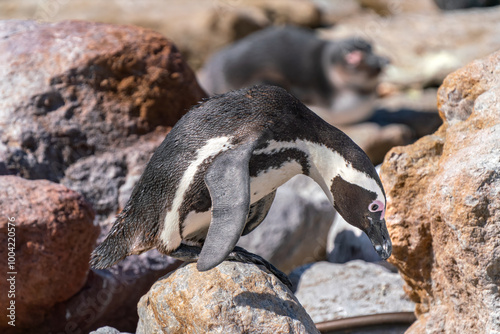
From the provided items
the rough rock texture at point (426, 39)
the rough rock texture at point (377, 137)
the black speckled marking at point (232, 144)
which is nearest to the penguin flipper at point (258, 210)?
the black speckled marking at point (232, 144)

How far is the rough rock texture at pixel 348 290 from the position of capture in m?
3.02

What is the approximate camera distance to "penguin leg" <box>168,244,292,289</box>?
7.29 ft

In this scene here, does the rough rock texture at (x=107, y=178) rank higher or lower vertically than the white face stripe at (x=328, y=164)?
lower

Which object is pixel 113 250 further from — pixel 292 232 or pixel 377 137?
pixel 377 137

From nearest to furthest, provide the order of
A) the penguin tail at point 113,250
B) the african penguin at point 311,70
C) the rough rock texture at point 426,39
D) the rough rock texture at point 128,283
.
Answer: the penguin tail at point 113,250, the rough rock texture at point 128,283, the african penguin at point 311,70, the rough rock texture at point 426,39

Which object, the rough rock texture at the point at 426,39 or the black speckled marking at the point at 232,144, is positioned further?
the rough rock texture at the point at 426,39

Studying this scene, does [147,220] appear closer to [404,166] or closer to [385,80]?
[404,166]

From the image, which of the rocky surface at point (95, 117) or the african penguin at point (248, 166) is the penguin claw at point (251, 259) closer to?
the african penguin at point (248, 166)

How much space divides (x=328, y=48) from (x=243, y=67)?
0.79m

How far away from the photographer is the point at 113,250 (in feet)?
7.64

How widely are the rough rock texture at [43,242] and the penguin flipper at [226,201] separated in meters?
0.85

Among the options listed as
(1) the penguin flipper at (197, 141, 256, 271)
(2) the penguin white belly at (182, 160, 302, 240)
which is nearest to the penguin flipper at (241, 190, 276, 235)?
(2) the penguin white belly at (182, 160, 302, 240)

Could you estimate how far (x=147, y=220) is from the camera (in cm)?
227

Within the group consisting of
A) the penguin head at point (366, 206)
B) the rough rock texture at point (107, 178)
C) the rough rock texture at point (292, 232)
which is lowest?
Result: the rough rock texture at point (292, 232)
